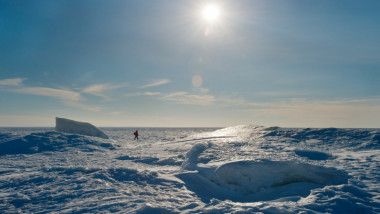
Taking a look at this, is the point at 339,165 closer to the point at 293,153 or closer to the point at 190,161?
the point at 293,153

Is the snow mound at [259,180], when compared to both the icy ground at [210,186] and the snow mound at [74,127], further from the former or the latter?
the snow mound at [74,127]

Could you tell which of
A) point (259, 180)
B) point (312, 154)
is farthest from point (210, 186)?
point (312, 154)

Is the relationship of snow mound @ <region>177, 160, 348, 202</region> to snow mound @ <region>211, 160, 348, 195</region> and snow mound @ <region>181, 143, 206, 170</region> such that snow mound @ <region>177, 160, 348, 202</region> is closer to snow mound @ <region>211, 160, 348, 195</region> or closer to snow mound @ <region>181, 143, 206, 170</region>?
snow mound @ <region>211, 160, 348, 195</region>

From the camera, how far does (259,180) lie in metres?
6.43

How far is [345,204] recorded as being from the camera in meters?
4.77

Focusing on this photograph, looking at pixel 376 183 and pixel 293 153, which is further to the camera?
pixel 293 153

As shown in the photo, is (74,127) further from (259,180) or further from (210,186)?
(259,180)

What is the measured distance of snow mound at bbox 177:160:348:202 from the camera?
5.89 m

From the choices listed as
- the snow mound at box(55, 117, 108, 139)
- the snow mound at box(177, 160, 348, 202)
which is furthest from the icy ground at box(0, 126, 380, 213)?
the snow mound at box(55, 117, 108, 139)

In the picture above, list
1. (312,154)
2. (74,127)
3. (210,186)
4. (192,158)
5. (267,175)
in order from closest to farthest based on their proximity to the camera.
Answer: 1. (210,186)
2. (267,175)
3. (192,158)
4. (312,154)
5. (74,127)

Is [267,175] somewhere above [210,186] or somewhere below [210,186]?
above

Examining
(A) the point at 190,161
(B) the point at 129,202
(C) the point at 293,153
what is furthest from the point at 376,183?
(B) the point at 129,202

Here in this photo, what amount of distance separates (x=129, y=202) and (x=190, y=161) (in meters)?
3.82

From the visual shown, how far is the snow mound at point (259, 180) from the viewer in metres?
5.89
